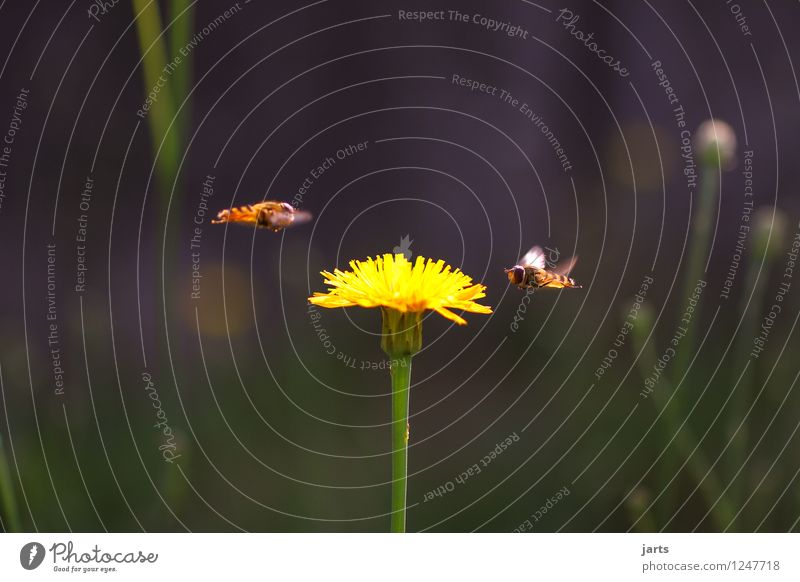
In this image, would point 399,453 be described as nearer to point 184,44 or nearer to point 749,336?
point 184,44

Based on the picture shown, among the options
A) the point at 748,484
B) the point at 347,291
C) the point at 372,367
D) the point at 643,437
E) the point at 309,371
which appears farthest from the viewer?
the point at 372,367

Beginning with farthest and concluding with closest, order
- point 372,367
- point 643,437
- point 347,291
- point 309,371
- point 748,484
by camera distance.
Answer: point 372,367
point 309,371
point 643,437
point 748,484
point 347,291

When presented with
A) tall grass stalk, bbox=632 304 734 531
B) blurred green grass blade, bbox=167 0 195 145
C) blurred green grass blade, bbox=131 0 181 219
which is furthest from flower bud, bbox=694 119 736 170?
blurred green grass blade, bbox=167 0 195 145

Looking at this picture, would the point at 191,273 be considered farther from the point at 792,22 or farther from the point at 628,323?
the point at 792,22

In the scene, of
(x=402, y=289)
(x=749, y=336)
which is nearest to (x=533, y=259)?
(x=402, y=289)

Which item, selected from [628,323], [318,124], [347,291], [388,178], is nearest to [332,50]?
[318,124]
